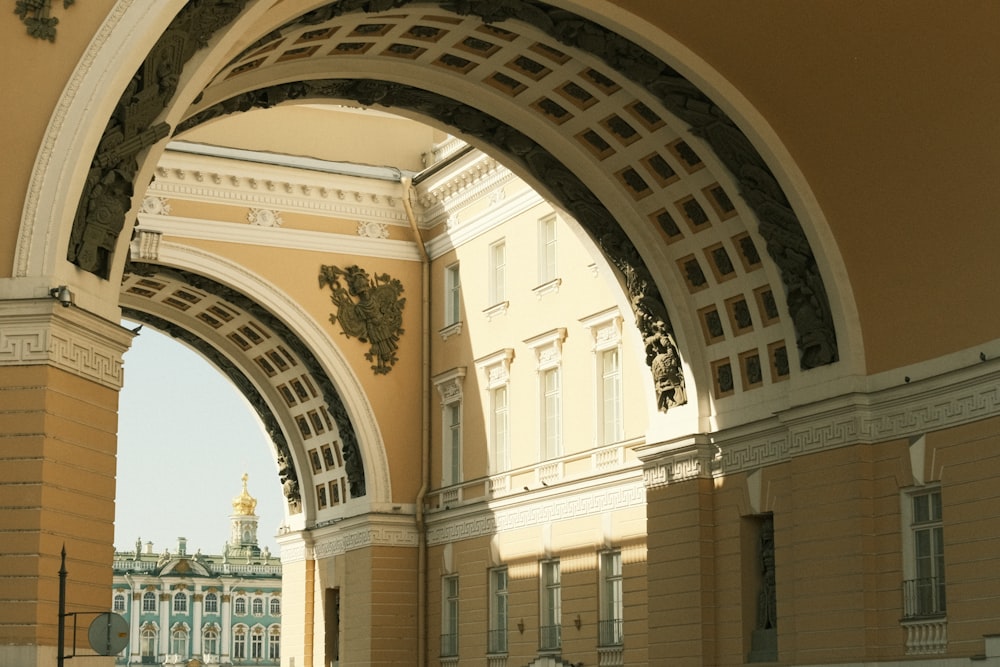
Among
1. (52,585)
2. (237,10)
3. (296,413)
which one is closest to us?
Answer: (52,585)

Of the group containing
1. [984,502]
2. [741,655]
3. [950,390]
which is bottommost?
[741,655]

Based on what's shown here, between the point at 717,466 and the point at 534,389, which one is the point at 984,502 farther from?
the point at 534,389

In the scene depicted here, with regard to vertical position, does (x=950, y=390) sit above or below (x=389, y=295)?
below

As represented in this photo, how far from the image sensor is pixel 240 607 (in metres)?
106

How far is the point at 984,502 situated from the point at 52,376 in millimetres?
11991

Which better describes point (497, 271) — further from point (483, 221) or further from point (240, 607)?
point (240, 607)

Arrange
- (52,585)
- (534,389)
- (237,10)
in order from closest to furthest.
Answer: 1. (52,585)
2. (237,10)
3. (534,389)

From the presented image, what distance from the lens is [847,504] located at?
79.6 feet

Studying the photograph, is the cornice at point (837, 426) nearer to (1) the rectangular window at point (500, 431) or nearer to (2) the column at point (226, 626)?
(1) the rectangular window at point (500, 431)

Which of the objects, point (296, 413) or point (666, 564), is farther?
point (296, 413)

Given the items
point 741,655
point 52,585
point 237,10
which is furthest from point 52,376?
point 741,655

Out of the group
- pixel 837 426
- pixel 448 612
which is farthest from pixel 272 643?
pixel 837 426

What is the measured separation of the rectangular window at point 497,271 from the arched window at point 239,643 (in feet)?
232

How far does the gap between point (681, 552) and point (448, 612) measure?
13.1m
